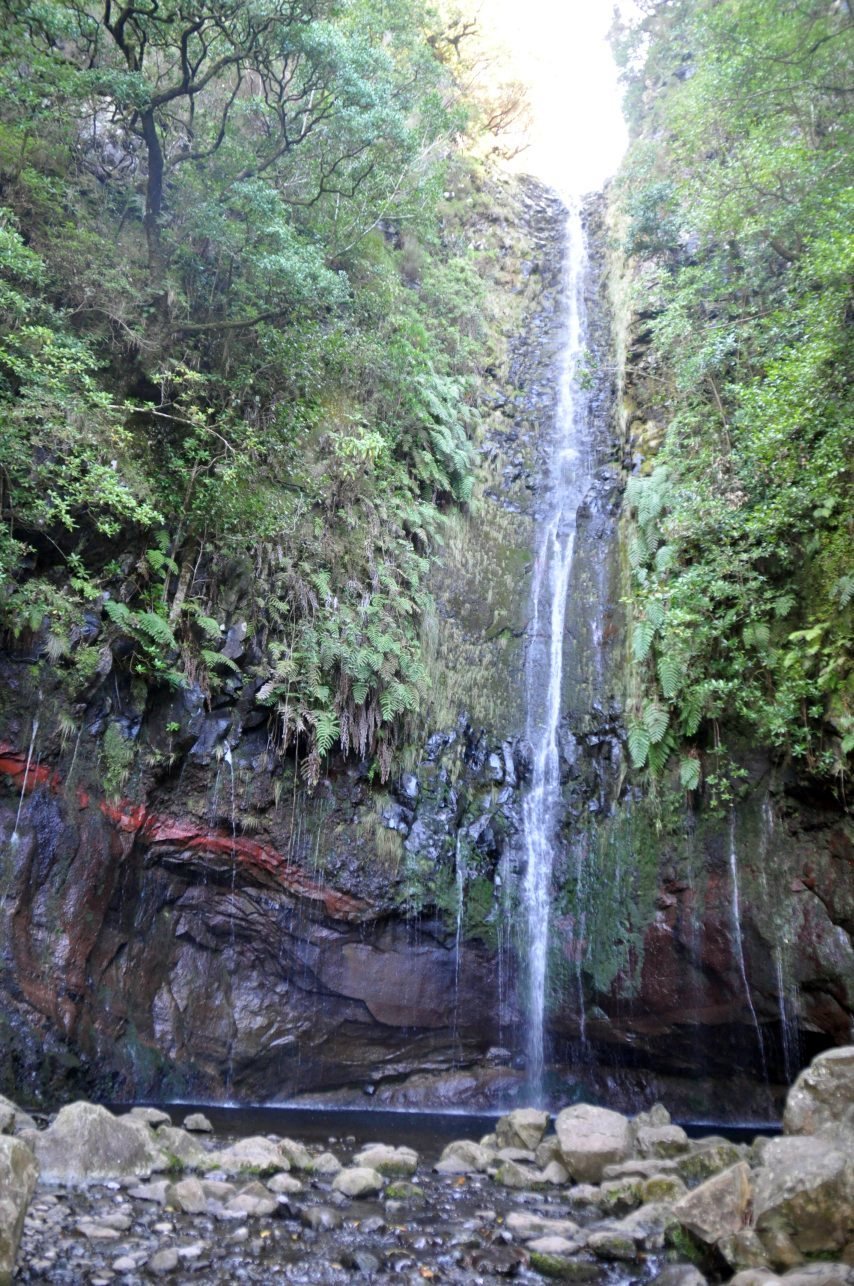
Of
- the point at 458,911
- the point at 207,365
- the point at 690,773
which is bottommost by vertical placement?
the point at 458,911

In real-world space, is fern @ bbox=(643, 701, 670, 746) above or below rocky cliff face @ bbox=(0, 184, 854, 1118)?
above

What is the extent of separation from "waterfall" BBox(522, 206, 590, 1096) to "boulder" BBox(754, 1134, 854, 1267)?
6.54 m

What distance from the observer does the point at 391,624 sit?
12.2 meters

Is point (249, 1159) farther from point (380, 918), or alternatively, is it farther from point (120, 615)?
point (120, 615)

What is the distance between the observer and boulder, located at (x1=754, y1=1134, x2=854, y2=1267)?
15.2ft

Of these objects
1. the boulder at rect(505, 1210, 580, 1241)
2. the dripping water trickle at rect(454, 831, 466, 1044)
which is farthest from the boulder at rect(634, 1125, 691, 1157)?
the dripping water trickle at rect(454, 831, 466, 1044)

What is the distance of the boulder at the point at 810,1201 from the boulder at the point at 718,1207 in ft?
0.57

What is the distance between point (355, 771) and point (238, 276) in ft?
24.3

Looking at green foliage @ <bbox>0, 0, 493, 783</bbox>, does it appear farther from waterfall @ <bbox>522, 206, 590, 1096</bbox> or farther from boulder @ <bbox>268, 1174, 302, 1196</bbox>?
boulder @ <bbox>268, 1174, 302, 1196</bbox>

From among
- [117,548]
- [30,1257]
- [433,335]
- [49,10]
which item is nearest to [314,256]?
[49,10]

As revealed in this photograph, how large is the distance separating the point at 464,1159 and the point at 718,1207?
126 inches

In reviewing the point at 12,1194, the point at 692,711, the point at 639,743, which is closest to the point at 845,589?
the point at 692,711

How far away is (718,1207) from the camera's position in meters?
5.07

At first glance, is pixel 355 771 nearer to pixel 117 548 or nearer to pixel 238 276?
pixel 117 548
